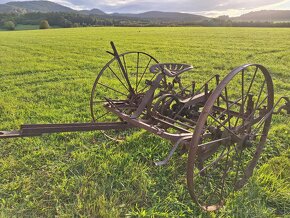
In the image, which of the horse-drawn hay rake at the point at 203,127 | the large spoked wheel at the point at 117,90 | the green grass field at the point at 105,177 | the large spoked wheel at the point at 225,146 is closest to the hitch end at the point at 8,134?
the horse-drawn hay rake at the point at 203,127

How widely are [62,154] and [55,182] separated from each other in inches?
25.2

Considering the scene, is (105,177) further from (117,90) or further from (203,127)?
(117,90)

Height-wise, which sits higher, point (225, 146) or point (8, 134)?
point (8, 134)

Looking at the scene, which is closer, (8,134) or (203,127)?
(8,134)

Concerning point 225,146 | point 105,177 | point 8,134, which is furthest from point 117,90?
point 8,134

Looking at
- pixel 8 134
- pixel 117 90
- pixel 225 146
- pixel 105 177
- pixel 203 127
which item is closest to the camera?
pixel 8 134

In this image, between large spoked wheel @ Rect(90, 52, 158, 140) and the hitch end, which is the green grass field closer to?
large spoked wheel @ Rect(90, 52, 158, 140)

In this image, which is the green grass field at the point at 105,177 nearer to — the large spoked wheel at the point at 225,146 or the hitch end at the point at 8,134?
the large spoked wheel at the point at 225,146

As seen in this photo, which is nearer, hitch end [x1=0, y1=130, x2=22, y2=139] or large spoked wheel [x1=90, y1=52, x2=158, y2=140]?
hitch end [x1=0, y1=130, x2=22, y2=139]

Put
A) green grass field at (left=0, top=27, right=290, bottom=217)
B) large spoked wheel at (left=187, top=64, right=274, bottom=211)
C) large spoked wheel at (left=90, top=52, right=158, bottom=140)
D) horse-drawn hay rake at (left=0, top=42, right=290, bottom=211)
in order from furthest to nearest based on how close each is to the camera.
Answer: large spoked wheel at (left=90, top=52, right=158, bottom=140), green grass field at (left=0, top=27, right=290, bottom=217), large spoked wheel at (left=187, top=64, right=274, bottom=211), horse-drawn hay rake at (left=0, top=42, right=290, bottom=211)

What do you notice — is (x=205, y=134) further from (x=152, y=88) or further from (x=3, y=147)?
(x=3, y=147)

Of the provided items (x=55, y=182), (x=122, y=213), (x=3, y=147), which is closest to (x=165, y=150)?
(x=122, y=213)

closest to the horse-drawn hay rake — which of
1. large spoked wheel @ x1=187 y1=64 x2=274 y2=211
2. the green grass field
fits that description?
large spoked wheel @ x1=187 y1=64 x2=274 y2=211

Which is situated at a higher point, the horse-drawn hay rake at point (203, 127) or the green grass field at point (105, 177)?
the horse-drawn hay rake at point (203, 127)
